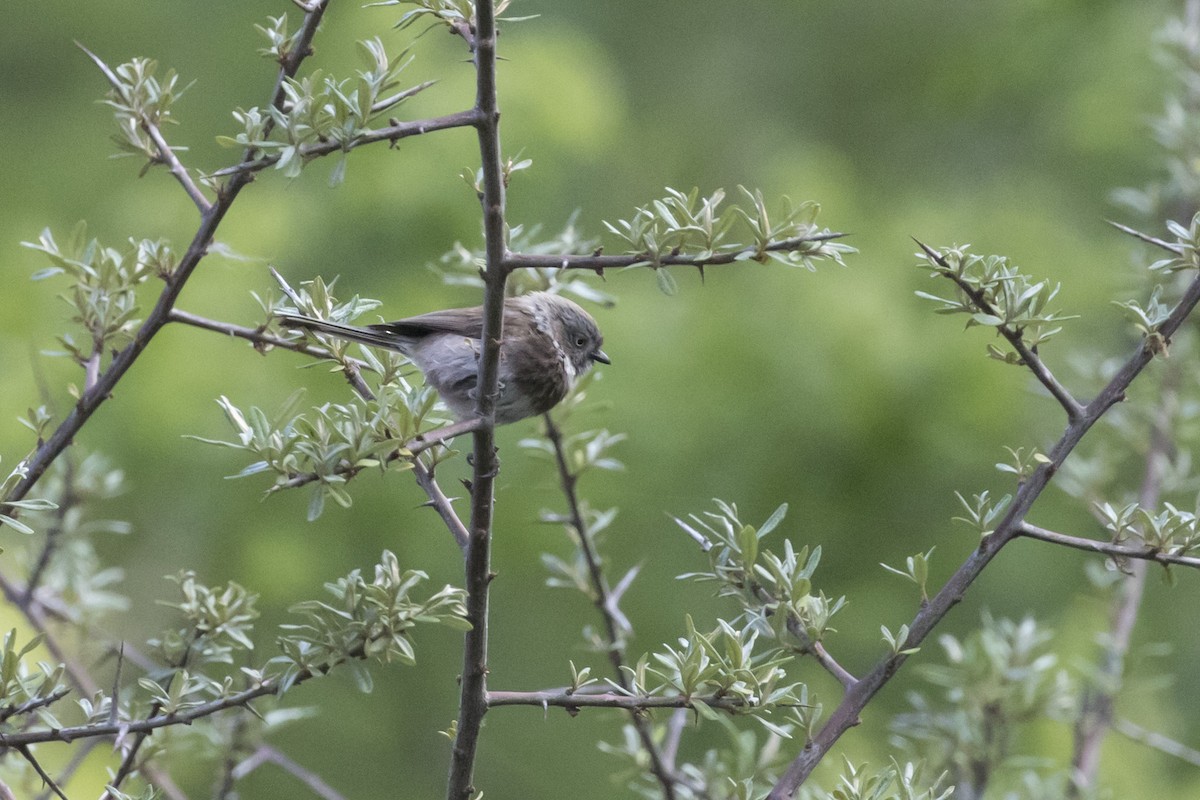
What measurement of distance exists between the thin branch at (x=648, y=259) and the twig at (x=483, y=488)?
0.05 m

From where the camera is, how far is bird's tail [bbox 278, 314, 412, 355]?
7.04ft

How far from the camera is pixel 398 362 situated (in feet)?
7.73

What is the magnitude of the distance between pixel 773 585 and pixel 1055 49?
5711 millimetres

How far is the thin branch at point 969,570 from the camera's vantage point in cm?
186

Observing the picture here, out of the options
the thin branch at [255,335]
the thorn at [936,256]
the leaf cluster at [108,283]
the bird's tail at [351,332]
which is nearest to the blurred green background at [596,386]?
the bird's tail at [351,332]

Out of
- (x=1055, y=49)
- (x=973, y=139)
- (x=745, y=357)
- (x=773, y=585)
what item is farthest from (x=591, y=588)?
(x=973, y=139)

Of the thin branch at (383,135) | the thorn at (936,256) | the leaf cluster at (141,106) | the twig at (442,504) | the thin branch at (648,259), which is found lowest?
the twig at (442,504)

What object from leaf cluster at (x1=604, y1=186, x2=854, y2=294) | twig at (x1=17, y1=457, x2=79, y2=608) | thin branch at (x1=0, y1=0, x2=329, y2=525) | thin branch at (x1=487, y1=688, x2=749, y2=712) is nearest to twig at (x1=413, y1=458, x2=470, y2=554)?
thin branch at (x1=487, y1=688, x2=749, y2=712)

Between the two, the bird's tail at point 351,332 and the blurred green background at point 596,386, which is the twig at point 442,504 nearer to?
the bird's tail at point 351,332

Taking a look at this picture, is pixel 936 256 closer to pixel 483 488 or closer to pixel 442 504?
pixel 483 488

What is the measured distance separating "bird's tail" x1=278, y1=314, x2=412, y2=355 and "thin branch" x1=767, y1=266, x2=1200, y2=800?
41.2 inches

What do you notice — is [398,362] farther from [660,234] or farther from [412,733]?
[412,733]

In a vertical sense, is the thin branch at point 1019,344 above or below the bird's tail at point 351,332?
above

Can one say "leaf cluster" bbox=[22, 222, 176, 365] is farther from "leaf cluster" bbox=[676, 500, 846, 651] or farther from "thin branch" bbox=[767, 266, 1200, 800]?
"thin branch" bbox=[767, 266, 1200, 800]
